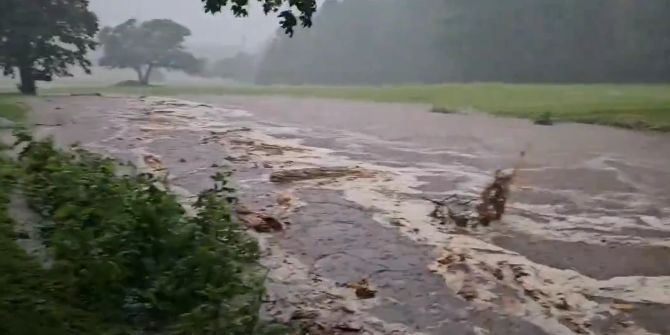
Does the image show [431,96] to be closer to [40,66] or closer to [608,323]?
[40,66]

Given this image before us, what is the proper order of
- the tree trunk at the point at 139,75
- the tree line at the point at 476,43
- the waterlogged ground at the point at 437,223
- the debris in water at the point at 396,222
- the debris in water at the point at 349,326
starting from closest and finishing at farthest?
A: the debris in water at the point at 349,326 → the waterlogged ground at the point at 437,223 → the debris in water at the point at 396,222 → the tree trunk at the point at 139,75 → the tree line at the point at 476,43

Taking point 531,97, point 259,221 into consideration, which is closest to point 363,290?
point 259,221

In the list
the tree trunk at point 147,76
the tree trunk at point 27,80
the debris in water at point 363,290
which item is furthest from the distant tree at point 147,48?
the debris in water at point 363,290

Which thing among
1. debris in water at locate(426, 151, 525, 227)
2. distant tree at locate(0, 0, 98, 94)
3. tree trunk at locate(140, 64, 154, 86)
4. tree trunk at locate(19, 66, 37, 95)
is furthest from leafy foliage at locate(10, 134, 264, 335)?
tree trunk at locate(140, 64, 154, 86)

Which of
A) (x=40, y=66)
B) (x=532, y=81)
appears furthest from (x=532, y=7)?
(x=40, y=66)

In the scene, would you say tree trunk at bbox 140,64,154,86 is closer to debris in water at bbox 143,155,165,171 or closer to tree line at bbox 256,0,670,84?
tree line at bbox 256,0,670,84

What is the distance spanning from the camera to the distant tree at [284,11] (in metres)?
5.27

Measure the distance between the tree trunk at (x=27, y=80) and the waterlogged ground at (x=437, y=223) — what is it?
1.44ft

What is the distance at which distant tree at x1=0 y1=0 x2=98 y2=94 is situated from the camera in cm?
1470

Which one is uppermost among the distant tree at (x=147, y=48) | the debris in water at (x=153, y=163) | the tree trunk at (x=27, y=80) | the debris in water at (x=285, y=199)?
the distant tree at (x=147, y=48)

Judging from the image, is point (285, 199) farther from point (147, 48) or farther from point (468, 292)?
point (147, 48)

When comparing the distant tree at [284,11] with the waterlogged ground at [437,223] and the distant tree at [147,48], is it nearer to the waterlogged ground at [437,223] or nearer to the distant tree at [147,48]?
the waterlogged ground at [437,223]

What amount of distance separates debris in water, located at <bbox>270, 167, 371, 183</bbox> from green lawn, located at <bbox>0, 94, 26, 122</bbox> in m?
5.57

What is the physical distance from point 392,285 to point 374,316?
66 cm
